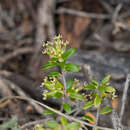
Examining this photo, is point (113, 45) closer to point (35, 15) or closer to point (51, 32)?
point (51, 32)

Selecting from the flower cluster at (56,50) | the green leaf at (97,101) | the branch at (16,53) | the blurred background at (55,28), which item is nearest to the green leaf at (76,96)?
the green leaf at (97,101)

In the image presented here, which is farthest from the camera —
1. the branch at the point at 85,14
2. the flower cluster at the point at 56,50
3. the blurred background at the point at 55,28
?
the branch at the point at 85,14

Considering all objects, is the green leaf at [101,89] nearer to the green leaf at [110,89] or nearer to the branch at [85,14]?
the green leaf at [110,89]

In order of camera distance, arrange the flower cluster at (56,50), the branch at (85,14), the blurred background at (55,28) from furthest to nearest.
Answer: the branch at (85,14)
the blurred background at (55,28)
the flower cluster at (56,50)

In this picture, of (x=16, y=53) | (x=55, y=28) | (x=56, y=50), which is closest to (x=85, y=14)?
(x=55, y=28)

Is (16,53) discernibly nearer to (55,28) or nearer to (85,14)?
(55,28)

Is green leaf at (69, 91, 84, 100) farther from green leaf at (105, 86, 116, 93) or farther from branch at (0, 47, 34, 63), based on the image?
branch at (0, 47, 34, 63)

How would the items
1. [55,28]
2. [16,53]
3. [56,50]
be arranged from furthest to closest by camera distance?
[55,28] < [16,53] < [56,50]

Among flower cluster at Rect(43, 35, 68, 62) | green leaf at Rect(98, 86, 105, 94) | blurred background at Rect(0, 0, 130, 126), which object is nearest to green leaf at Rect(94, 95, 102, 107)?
green leaf at Rect(98, 86, 105, 94)

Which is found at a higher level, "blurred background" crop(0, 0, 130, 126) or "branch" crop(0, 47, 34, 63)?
"blurred background" crop(0, 0, 130, 126)
